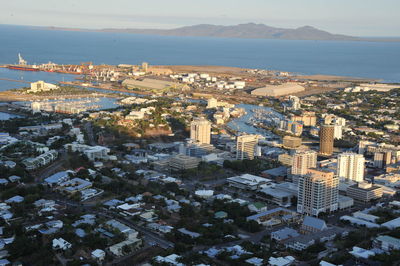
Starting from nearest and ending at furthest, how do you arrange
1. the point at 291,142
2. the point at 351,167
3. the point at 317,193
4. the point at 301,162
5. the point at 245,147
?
the point at 317,193
the point at 301,162
the point at 351,167
the point at 245,147
the point at 291,142

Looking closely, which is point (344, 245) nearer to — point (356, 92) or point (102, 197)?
point (102, 197)

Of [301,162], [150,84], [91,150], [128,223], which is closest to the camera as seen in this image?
[128,223]

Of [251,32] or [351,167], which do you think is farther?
[251,32]

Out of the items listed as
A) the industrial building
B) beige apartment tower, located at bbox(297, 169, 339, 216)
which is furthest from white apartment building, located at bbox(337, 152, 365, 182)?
the industrial building

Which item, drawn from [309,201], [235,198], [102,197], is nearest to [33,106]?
[102,197]

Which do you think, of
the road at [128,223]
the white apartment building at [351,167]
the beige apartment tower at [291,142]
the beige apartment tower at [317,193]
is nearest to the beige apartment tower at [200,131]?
the beige apartment tower at [291,142]

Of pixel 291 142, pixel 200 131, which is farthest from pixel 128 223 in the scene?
pixel 291 142

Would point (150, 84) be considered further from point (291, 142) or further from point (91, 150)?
point (91, 150)

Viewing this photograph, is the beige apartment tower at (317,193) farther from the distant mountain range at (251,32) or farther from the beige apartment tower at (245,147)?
the distant mountain range at (251,32)

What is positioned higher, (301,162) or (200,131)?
(200,131)
